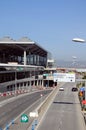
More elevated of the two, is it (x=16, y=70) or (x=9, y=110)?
(x=16, y=70)

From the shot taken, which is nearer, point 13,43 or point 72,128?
point 72,128

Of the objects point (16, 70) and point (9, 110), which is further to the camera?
point (16, 70)

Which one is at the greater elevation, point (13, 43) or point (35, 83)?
point (13, 43)

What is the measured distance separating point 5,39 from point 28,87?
783 inches

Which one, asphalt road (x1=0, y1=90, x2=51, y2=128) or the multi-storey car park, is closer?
asphalt road (x1=0, y1=90, x2=51, y2=128)

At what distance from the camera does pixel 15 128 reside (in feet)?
123

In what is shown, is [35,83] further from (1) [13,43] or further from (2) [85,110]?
(2) [85,110]

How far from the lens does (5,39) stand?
5773 inches

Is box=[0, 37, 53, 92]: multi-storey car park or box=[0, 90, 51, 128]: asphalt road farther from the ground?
box=[0, 37, 53, 92]: multi-storey car park

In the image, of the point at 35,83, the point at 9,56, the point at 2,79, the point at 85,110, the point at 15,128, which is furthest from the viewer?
the point at 9,56

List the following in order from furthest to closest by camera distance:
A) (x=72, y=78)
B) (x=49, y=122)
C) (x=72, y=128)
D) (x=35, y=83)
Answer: (x=35, y=83) < (x=72, y=78) < (x=49, y=122) < (x=72, y=128)

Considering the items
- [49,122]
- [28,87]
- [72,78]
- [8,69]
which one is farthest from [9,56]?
[49,122]

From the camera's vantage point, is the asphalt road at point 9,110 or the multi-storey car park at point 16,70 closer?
the asphalt road at point 9,110

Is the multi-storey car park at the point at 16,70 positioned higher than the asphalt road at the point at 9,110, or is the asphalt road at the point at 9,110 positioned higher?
the multi-storey car park at the point at 16,70
